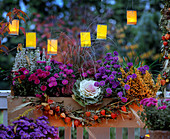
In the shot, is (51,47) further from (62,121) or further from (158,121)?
(158,121)

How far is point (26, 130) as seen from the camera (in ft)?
6.55

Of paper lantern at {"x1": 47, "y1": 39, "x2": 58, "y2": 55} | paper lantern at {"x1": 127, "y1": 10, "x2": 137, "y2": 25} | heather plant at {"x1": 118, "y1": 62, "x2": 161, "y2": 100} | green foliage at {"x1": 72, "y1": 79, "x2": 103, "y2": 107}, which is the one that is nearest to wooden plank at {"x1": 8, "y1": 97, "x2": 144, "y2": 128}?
green foliage at {"x1": 72, "y1": 79, "x2": 103, "y2": 107}

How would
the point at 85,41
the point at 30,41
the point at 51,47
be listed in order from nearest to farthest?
the point at 85,41 → the point at 30,41 → the point at 51,47

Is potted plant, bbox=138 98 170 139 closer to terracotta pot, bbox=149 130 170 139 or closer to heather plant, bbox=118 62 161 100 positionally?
terracotta pot, bbox=149 130 170 139

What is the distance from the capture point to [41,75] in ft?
7.45

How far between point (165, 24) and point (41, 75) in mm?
1525

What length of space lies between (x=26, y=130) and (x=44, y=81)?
495 mm

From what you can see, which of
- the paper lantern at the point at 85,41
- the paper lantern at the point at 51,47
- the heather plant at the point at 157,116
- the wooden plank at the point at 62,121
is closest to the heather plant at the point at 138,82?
the wooden plank at the point at 62,121

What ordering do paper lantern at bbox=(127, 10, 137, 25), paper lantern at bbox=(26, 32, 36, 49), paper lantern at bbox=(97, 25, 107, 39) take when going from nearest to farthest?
paper lantern at bbox=(97, 25, 107, 39), paper lantern at bbox=(26, 32, 36, 49), paper lantern at bbox=(127, 10, 137, 25)

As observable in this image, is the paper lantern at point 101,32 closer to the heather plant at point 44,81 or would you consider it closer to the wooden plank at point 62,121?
the heather plant at point 44,81

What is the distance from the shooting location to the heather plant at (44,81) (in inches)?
90.1

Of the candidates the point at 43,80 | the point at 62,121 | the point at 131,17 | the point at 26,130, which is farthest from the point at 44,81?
the point at 131,17

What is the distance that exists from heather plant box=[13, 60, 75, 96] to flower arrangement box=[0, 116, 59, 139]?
0.33 m

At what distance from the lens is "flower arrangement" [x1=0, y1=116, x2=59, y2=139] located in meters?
1.90
